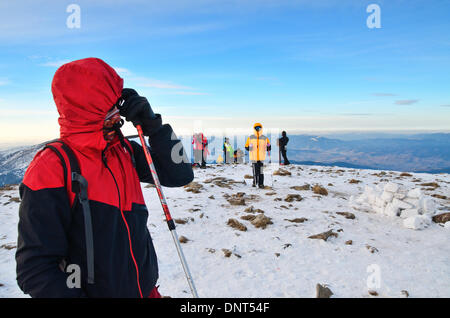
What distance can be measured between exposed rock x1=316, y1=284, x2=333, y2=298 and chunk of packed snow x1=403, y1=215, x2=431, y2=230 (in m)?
4.35

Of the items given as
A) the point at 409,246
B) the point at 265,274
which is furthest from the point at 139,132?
the point at 409,246

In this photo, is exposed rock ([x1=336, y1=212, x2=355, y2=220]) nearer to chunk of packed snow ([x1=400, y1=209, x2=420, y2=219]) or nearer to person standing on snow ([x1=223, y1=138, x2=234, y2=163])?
chunk of packed snow ([x1=400, y1=209, x2=420, y2=219])

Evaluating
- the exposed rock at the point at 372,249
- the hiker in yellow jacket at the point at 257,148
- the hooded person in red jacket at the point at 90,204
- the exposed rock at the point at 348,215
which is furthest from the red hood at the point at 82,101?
the hiker in yellow jacket at the point at 257,148

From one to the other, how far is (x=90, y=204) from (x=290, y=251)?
192 inches

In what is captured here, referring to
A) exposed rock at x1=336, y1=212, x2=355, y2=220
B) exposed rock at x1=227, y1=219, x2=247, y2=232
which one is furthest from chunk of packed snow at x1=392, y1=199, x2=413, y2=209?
exposed rock at x1=227, y1=219, x2=247, y2=232

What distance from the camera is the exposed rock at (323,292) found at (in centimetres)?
411

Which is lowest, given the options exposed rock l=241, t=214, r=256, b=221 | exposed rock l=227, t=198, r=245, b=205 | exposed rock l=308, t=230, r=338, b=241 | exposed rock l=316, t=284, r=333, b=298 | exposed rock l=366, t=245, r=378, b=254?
exposed rock l=316, t=284, r=333, b=298

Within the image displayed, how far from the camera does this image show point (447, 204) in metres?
9.02

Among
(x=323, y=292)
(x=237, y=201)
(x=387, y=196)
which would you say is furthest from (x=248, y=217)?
(x=387, y=196)

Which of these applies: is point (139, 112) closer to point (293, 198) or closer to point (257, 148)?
point (293, 198)

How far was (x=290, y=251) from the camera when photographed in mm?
5613

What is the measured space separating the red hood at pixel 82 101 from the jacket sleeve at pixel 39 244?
0.36 metres

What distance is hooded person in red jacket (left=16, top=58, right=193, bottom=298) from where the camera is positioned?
1447 millimetres
